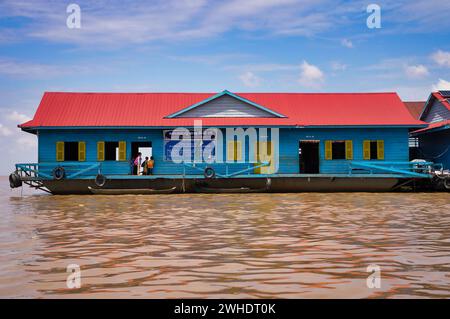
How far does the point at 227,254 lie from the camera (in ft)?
27.8

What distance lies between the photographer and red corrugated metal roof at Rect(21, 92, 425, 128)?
27203 mm

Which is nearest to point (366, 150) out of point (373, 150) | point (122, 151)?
point (373, 150)

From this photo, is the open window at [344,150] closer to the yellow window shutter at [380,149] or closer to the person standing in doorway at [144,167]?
the yellow window shutter at [380,149]

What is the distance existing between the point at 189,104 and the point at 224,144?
4.06 metres

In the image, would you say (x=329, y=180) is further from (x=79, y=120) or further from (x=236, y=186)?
(x=79, y=120)

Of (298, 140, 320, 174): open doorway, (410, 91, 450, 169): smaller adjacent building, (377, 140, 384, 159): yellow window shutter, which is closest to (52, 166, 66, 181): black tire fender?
(298, 140, 320, 174): open doorway

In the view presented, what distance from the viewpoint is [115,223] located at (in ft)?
43.2

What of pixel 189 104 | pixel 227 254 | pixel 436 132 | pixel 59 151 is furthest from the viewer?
pixel 436 132

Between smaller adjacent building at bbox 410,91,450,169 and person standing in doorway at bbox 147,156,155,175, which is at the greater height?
smaller adjacent building at bbox 410,91,450,169

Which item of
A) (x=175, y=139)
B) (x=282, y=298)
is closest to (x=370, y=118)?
(x=175, y=139)

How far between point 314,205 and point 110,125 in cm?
1306

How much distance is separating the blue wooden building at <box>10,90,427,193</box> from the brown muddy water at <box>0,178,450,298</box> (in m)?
11.2

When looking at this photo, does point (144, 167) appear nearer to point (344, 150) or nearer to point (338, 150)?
point (338, 150)

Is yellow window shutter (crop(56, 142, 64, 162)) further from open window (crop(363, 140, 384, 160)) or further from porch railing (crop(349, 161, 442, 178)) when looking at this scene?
open window (crop(363, 140, 384, 160))
